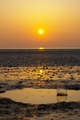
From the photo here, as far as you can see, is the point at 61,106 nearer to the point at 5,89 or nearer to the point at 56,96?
the point at 56,96

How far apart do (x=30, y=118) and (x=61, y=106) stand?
3129 mm

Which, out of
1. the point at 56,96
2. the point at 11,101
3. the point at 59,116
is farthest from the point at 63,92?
the point at 59,116

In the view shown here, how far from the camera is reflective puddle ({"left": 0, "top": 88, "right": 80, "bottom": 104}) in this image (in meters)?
19.7

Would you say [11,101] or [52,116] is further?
[11,101]

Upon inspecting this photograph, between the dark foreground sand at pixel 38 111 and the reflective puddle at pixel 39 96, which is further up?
the dark foreground sand at pixel 38 111

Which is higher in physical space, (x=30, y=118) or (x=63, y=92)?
(x=30, y=118)

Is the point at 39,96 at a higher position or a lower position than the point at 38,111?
lower

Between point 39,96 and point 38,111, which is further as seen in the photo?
point 39,96

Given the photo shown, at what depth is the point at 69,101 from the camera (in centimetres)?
1934

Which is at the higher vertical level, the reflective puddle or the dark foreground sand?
the dark foreground sand

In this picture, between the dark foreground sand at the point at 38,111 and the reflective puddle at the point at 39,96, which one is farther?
the reflective puddle at the point at 39,96

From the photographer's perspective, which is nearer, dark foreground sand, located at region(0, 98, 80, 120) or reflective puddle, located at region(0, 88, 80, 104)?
dark foreground sand, located at region(0, 98, 80, 120)

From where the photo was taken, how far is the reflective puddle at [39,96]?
19.7m

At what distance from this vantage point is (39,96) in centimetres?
2119
